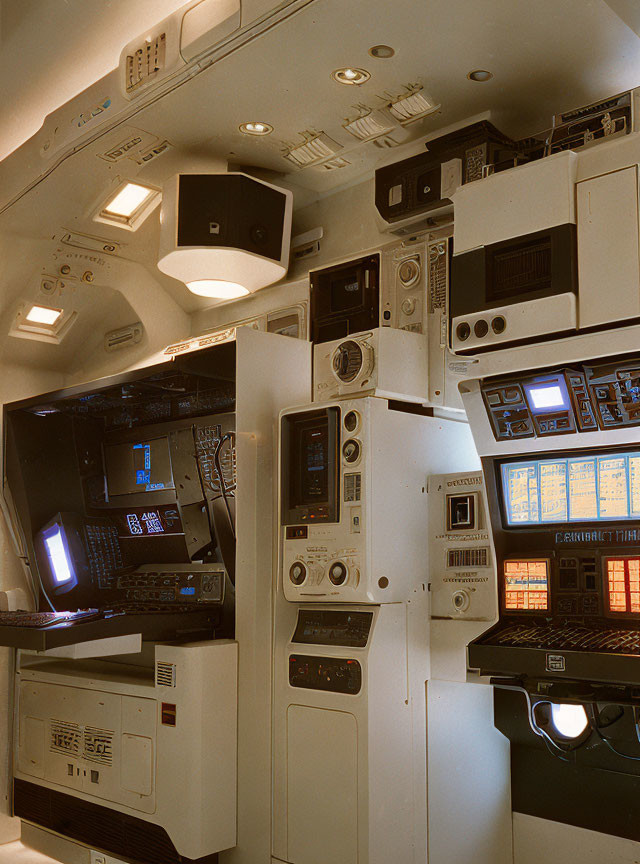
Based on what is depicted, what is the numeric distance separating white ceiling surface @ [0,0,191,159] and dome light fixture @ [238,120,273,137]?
562 mm

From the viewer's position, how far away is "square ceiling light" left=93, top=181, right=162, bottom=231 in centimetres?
434

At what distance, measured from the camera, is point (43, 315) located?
16.6 feet

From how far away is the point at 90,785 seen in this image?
3.88 m

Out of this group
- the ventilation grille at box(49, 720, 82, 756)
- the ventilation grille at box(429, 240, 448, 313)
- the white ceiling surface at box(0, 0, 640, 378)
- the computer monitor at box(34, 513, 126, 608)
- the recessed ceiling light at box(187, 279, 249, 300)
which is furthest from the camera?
the computer monitor at box(34, 513, 126, 608)

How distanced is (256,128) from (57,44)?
984mm

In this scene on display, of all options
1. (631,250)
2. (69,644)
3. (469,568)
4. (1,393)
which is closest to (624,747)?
(469,568)

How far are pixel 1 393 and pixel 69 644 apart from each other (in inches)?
94.9

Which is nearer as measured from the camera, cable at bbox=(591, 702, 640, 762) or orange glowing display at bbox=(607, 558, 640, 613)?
orange glowing display at bbox=(607, 558, 640, 613)

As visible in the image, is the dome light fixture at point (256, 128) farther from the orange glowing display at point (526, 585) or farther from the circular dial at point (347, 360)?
the orange glowing display at point (526, 585)

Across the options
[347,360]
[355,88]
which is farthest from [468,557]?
[355,88]

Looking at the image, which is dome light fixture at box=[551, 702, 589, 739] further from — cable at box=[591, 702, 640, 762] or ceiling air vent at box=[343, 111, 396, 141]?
ceiling air vent at box=[343, 111, 396, 141]

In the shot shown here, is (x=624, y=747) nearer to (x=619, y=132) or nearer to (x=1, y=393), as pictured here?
(x=619, y=132)

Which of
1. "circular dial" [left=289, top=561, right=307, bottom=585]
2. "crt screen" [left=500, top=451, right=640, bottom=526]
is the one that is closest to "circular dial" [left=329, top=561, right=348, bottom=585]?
"circular dial" [left=289, top=561, right=307, bottom=585]

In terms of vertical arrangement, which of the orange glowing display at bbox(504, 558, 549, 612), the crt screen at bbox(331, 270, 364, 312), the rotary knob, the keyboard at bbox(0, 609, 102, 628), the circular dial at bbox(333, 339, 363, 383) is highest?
the crt screen at bbox(331, 270, 364, 312)
